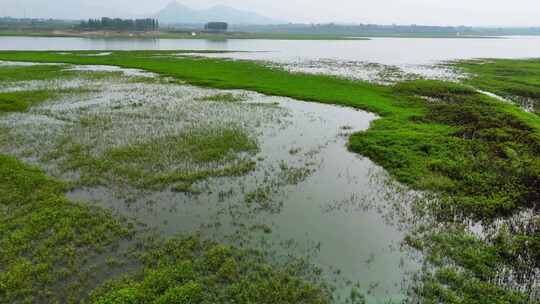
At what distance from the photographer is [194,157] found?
50.2ft

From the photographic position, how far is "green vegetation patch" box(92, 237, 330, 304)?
24.2ft

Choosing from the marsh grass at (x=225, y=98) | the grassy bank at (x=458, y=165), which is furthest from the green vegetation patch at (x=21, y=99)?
the grassy bank at (x=458, y=165)

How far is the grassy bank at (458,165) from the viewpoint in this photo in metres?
8.27

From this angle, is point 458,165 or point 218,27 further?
point 218,27

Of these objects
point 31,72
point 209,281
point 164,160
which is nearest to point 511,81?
point 164,160

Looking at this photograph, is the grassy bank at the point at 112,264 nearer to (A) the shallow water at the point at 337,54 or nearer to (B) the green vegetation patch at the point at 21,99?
(B) the green vegetation patch at the point at 21,99

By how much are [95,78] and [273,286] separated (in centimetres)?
3562

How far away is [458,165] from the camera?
14289 mm

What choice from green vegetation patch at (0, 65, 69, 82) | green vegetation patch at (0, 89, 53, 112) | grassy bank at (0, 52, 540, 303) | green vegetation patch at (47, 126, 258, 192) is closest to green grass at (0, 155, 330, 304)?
grassy bank at (0, 52, 540, 303)

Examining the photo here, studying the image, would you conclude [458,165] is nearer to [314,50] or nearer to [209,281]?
[209,281]

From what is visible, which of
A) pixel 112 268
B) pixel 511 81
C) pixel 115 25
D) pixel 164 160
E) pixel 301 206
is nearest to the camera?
pixel 112 268

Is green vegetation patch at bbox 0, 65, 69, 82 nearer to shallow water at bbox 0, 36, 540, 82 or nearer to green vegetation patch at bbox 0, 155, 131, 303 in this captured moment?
green vegetation patch at bbox 0, 155, 131, 303

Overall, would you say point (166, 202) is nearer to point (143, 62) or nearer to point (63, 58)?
point (143, 62)

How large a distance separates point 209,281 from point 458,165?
39.4 feet
